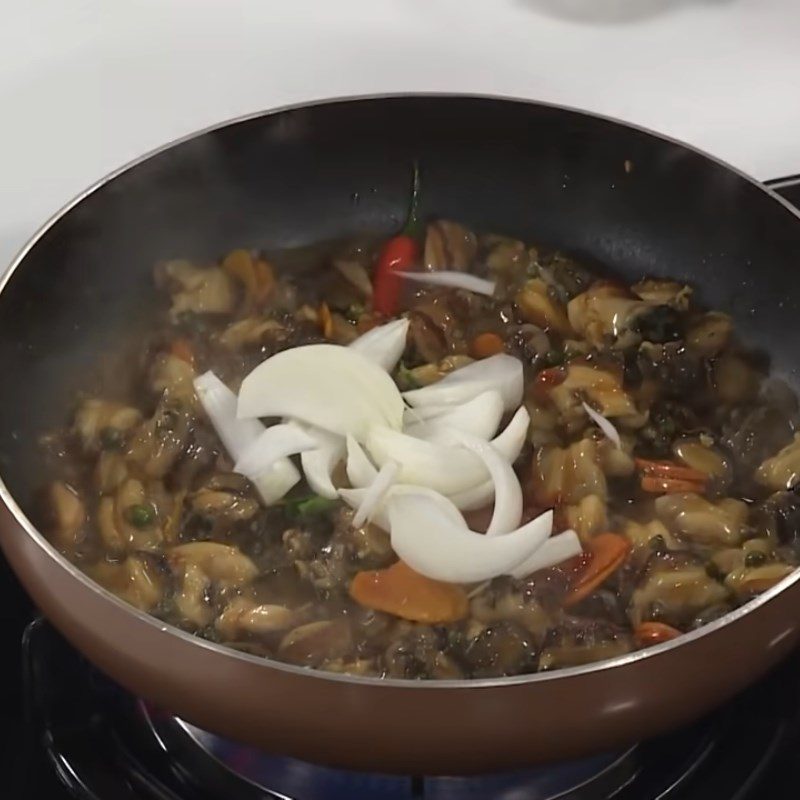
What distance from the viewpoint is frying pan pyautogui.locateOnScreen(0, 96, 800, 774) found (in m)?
0.71

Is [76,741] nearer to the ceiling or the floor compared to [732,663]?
nearer to the floor

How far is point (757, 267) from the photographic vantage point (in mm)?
1146

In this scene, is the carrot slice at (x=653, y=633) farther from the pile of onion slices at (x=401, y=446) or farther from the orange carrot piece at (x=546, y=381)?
the orange carrot piece at (x=546, y=381)

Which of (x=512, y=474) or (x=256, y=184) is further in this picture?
(x=256, y=184)

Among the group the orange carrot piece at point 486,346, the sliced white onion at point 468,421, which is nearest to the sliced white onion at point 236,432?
the sliced white onion at point 468,421

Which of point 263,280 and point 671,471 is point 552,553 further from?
point 263,280

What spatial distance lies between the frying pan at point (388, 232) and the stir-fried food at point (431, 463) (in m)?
0.03

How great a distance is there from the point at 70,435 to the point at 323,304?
297 mm

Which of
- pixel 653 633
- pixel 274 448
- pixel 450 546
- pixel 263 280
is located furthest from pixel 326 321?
pixel 653 633

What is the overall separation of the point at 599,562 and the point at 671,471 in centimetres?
13

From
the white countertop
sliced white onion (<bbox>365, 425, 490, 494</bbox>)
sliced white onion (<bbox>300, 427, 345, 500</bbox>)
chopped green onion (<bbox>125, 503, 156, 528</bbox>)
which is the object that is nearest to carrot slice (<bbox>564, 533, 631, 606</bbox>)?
sliced white onion (<bbox>365, 425, 490, 494</bbox>)

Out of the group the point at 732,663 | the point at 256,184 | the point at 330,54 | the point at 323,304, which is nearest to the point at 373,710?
the point at 732,663

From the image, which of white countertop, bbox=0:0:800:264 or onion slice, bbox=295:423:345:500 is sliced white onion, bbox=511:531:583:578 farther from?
white countertop, bbox=0:0:800:264

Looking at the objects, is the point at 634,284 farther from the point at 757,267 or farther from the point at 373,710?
the point at 373,710
